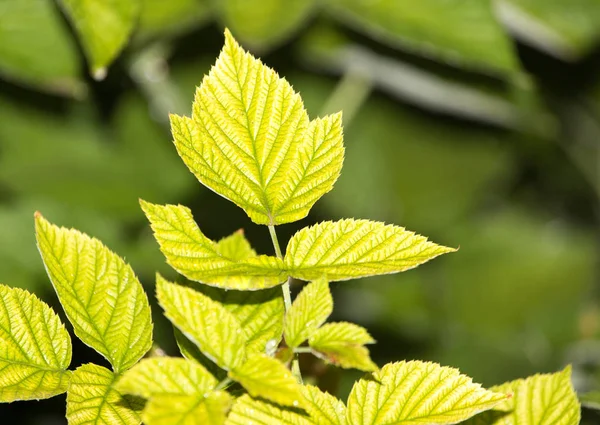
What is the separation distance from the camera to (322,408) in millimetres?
559

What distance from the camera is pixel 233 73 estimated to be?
59 cm

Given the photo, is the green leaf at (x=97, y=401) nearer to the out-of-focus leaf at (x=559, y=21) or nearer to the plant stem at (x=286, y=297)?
the plant stem at (x=286, y=297)

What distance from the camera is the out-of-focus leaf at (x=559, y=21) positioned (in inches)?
48.2

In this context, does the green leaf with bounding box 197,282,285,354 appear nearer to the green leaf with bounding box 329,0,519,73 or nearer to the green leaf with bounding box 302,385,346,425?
the green leaf with bounding box 302,385,346,425

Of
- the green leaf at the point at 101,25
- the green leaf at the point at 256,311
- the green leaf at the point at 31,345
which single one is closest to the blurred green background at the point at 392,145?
the green leaf at the point at 101,25

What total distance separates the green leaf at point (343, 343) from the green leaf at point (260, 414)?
51 mm

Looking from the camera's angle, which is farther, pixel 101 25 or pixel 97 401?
pixel 101 25

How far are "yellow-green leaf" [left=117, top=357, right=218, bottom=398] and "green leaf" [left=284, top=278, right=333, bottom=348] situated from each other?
7 centimetres

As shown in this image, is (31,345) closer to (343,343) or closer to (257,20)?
(343,343)

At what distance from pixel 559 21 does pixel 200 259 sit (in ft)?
2.96

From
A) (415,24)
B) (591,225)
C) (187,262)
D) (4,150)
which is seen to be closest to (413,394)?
(187,262)

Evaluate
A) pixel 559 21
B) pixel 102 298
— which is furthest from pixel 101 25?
pixel 559 21

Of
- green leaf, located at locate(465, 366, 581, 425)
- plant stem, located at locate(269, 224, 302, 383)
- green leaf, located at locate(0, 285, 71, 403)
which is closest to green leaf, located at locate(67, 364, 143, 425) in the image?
green leaf, located at locate(0, 285, 71, 403)

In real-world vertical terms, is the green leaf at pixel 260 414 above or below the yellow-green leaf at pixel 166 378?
below
